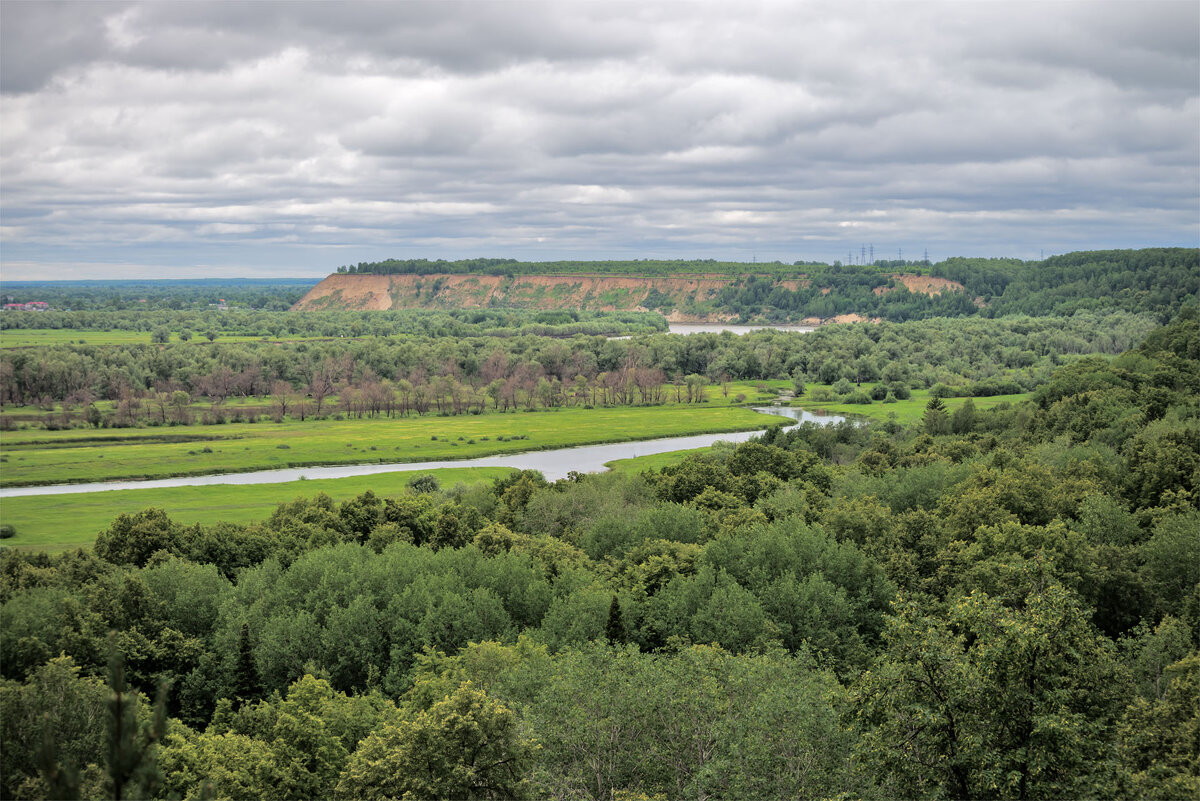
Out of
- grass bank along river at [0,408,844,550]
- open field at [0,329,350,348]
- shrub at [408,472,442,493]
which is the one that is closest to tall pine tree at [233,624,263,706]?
grass bank along river at [0,408,844,550]

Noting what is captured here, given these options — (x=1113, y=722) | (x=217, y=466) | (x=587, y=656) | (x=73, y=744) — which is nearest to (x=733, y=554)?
(x=587, y=656)

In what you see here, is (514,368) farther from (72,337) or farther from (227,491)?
(227,491)

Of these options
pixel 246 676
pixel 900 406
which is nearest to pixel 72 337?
pixel 246 676

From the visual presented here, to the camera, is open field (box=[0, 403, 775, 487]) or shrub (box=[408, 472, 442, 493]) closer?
shrub (box=[408, 472, 442, 493])

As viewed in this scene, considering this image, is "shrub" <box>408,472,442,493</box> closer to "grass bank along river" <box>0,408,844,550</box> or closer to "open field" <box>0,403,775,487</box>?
"grass bank along river" <box>0,408,844,550</box>

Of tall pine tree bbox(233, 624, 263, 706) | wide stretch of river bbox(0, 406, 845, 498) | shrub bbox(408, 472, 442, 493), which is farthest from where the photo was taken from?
wide stretch of river bbox(0, 406, 845, 498)

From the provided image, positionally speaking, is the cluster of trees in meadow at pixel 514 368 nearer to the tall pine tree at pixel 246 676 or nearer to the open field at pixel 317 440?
the open field at pixel 317 440

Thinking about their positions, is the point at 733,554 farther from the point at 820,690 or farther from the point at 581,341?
the point at 581,341
